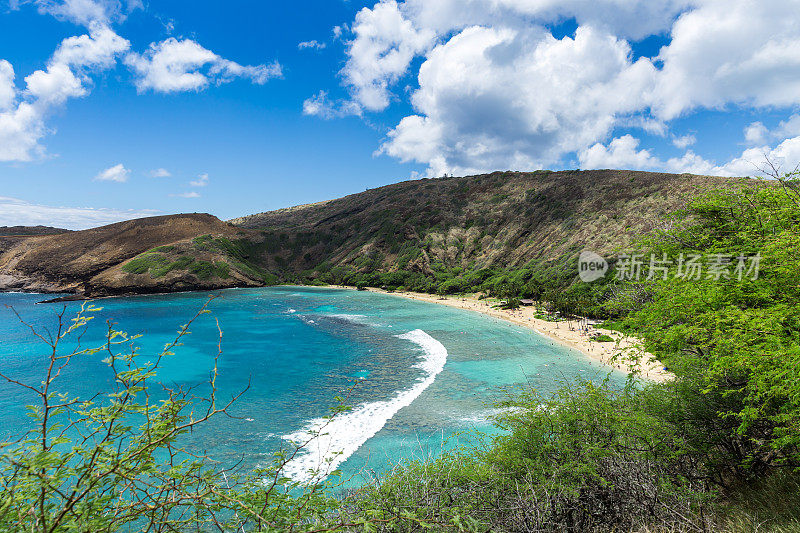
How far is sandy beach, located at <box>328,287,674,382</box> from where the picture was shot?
35.6 m

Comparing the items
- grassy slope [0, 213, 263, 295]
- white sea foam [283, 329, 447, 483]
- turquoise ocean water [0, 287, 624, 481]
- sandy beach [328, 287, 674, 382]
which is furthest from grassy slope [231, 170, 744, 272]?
white sea foam [283, 329, 447, 483]

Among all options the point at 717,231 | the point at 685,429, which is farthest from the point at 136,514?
the point at 717,231

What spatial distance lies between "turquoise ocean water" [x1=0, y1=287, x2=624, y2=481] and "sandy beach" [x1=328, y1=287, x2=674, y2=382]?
2.25 meters

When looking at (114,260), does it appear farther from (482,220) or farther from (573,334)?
(573,334)

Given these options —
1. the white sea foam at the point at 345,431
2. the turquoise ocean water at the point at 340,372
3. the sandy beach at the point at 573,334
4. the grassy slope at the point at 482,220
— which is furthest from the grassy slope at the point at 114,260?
the white sea foam at the point at 345,431

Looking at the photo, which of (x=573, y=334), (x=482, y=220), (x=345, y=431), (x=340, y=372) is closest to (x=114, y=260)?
(x=340, y=372)

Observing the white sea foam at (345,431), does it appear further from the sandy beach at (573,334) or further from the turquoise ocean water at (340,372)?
the sandy beach at (573,334)

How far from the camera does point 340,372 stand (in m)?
36.8

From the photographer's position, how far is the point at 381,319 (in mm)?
67375

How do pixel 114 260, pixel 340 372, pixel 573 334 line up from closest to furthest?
pixel 340 372
pixel 573 334
pixel 114 260

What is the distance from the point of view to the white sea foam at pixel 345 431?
790 inches

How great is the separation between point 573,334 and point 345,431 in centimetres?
4074

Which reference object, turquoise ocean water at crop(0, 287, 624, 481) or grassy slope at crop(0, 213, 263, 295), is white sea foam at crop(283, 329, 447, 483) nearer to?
turquoise ocean water at crop(0, 287, 624, 481)

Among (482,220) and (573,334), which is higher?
(482,220)
